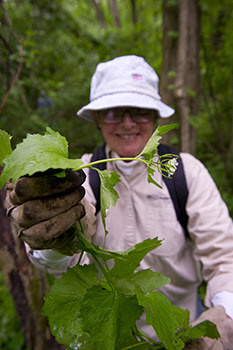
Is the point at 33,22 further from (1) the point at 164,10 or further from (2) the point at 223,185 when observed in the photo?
(2) the point at 223,185

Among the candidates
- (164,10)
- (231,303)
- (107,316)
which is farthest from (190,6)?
(107,316)

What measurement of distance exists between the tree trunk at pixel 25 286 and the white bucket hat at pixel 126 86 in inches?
42.0

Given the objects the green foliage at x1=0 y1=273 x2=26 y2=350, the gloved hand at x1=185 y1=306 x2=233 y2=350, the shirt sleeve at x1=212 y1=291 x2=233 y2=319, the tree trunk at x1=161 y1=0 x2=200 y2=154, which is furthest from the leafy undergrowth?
the green foliage at x1=0 y1=273 x2=26 y2=350

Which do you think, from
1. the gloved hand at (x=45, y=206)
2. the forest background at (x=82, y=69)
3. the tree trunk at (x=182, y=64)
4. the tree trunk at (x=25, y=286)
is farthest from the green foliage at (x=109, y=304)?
the tree trunk at (x=182, y=64)

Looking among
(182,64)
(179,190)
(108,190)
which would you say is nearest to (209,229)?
(179,190)

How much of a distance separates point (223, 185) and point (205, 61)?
2.29 metres

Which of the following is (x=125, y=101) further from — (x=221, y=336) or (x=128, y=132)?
(x=221, y=336)

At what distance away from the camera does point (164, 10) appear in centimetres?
321

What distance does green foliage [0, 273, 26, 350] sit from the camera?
10.1ft

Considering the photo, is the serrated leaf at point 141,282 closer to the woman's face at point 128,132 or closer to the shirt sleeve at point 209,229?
the shirt sleeve at point 209,229

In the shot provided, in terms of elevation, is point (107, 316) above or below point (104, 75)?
below

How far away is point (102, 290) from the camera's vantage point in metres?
0.87

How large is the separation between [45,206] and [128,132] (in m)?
1.00

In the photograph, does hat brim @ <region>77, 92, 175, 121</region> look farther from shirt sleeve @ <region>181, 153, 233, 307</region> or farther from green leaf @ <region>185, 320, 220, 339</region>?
green leaf @ <region>185, 320, 220, 339</region>
